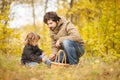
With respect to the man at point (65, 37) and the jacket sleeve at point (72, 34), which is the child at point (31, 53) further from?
the jacket sleeve at point (72, 34)

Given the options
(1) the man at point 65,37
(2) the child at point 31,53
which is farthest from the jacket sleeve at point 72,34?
(2) the child at point 31,53

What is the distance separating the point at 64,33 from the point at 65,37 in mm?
172

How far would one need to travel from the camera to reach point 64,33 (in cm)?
646

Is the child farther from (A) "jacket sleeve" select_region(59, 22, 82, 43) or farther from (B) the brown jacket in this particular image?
(A) "jacket sleeve" select_region(59, 22, 82, 43)

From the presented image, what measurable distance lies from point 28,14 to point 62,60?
12422 mm

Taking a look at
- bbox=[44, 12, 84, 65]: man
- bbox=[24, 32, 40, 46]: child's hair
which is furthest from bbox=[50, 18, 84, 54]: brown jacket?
bbox=[24, 32, 40, 46]: child's hair

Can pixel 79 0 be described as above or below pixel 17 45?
above

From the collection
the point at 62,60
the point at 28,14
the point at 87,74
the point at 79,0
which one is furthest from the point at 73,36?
the point at 28,14

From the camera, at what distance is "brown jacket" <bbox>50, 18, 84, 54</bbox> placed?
6.29 metres

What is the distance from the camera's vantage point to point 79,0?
12.2 meters

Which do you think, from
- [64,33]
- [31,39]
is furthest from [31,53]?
[64,33]

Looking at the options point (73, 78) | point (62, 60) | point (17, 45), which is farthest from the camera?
point (17, 45)

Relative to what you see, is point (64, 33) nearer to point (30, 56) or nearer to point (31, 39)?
point (31, 39)

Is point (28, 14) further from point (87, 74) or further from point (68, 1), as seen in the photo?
point (87, 74)
